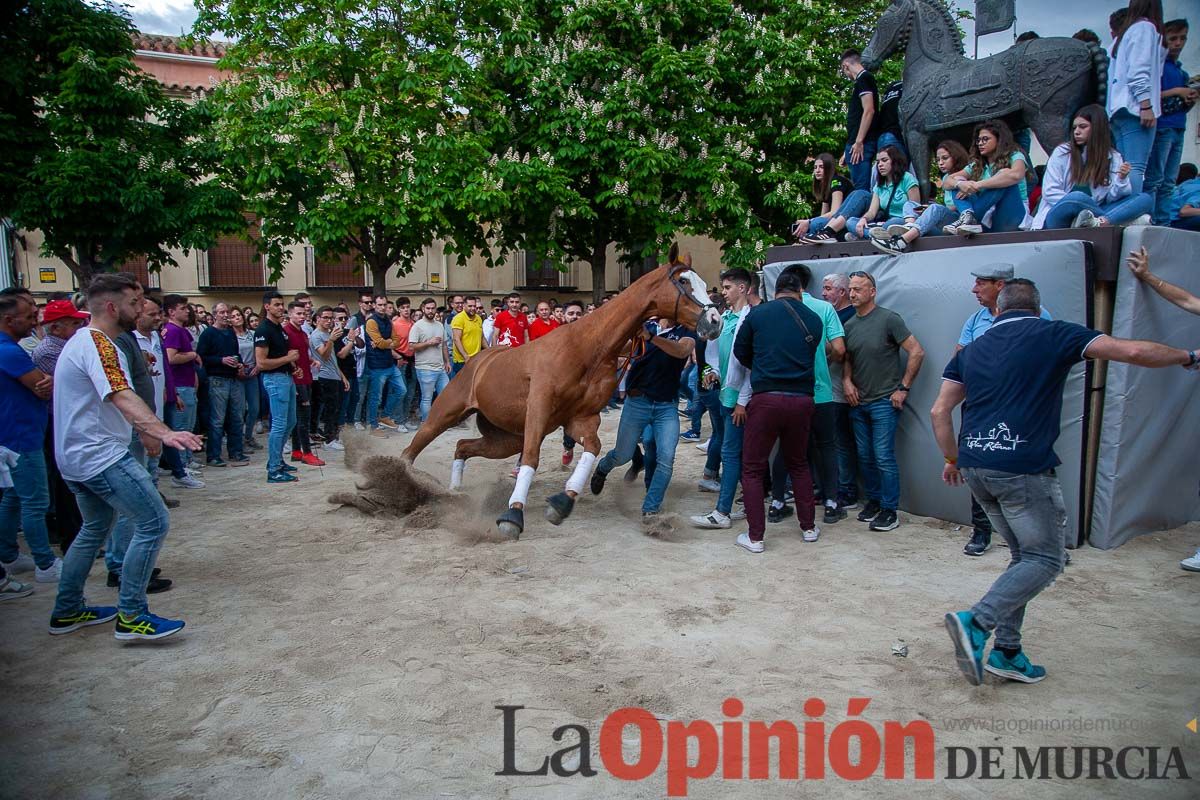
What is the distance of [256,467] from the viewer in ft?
31.1

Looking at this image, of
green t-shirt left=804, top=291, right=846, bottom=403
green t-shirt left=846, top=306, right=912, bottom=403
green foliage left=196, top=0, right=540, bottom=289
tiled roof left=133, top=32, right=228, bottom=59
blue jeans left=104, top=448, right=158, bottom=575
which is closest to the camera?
blue jeans left=104, top=448, right=158, bottom=575

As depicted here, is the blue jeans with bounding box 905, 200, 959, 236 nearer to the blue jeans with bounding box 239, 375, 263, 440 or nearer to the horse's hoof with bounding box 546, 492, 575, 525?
the horse's hoof with bounding box 546, 492, 575, 525

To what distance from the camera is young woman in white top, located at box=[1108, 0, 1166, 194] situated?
20.4 feet

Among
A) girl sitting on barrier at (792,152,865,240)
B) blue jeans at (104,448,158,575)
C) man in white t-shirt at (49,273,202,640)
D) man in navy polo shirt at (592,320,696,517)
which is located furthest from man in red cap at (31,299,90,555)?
girl sitting on barrier at (792,152,865,240)

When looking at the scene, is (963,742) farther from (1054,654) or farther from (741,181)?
(741,181)

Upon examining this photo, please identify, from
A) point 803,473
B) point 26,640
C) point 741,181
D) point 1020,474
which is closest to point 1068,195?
point 803,473

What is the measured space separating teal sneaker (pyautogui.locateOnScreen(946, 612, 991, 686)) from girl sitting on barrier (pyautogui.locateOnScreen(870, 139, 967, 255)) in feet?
14.1

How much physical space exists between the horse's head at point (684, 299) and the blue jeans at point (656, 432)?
824 mm

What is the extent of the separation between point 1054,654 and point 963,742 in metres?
1.21

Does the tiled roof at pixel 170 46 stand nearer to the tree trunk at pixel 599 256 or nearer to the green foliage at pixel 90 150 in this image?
the green foliage at pixel 90 150

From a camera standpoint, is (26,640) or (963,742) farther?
(26,640)

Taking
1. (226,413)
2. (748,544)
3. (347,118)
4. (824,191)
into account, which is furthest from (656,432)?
(347,118)

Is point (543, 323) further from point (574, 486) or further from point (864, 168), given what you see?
point (574, 486)

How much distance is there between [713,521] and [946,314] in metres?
2.67
